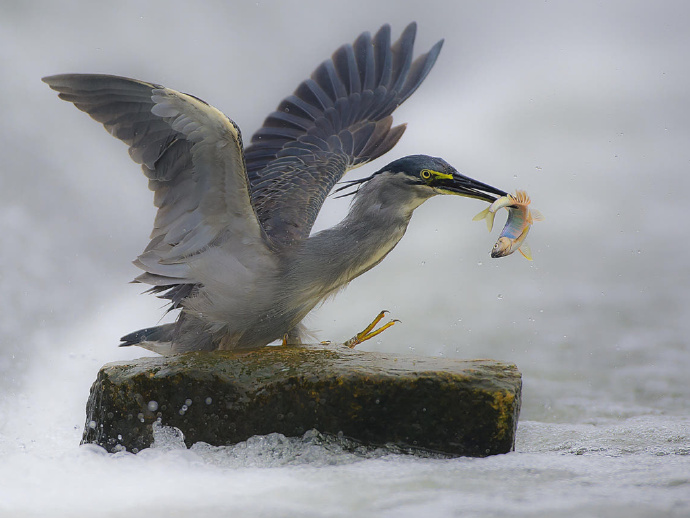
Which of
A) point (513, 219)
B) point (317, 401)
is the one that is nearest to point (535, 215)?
point (513, 219)

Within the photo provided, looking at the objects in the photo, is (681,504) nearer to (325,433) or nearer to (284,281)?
(325,433)

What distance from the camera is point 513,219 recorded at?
464 cm

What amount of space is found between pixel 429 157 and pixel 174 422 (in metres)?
2.20

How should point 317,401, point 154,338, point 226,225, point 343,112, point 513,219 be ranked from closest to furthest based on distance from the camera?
1. point 317,401
2. point 513,219
3. point 226,225
4. point 154,338
5. point 343,112

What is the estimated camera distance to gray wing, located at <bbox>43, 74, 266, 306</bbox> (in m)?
4.36

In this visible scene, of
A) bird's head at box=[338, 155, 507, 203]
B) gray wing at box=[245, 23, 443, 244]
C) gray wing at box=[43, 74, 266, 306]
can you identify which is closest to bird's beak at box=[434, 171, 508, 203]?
bird's head at box=[338, 155, 507, 203]

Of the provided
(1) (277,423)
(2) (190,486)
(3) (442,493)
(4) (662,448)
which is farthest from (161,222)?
(4) (662,448)

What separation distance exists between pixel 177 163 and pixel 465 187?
68.3 inches

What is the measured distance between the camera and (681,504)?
286 centimetres

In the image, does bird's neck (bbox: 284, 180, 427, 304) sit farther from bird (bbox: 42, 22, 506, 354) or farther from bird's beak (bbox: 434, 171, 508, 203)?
bird's beak (bbox: 434, 171, 508, 203)

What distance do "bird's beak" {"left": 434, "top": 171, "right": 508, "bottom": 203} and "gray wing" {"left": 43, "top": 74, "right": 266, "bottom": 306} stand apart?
1.17 meters

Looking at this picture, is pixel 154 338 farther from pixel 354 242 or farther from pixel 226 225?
pixel 354 242

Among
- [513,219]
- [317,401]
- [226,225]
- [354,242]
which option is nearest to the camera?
[317,401]

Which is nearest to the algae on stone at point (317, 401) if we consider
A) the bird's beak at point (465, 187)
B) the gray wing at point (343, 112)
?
the bird's beak at point (465, 187)
